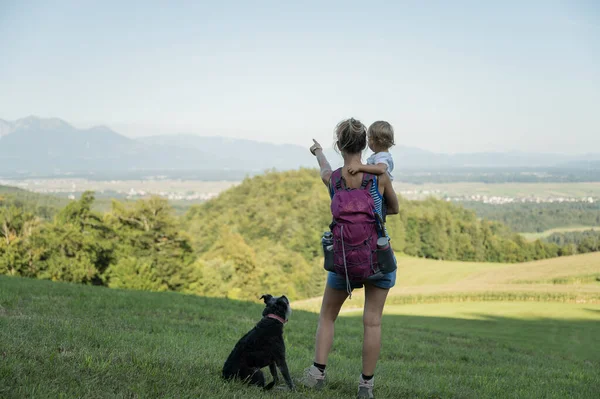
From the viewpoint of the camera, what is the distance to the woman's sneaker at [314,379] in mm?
5523

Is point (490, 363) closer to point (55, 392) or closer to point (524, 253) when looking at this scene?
point (55, 392)

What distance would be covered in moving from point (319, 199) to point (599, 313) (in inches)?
2981

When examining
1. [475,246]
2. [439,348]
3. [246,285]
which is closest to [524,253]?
[475,246]

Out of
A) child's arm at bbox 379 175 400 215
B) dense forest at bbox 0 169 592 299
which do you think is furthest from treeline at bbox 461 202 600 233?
child's arm at bbox 379 175 400 215

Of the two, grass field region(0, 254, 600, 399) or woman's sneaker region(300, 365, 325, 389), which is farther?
woman's sneaker region(300, 365, 325, 389)

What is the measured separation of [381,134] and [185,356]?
12.1 feet

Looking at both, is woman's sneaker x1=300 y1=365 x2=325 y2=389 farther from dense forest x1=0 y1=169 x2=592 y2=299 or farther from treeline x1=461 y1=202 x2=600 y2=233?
treeline x1=461 y1=202 x2=600 y2=233

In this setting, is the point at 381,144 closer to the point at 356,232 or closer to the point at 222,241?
the point at 356,232

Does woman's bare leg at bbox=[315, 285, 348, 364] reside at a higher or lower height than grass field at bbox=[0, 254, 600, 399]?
higher

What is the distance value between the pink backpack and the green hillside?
4.38ft

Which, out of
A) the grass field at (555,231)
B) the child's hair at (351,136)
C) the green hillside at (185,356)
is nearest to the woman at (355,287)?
the child's hair at (351,136)

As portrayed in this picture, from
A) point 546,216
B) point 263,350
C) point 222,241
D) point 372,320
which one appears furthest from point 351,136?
point 546,216

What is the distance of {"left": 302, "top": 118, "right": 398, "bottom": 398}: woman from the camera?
5.11 meters

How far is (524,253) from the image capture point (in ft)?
332
